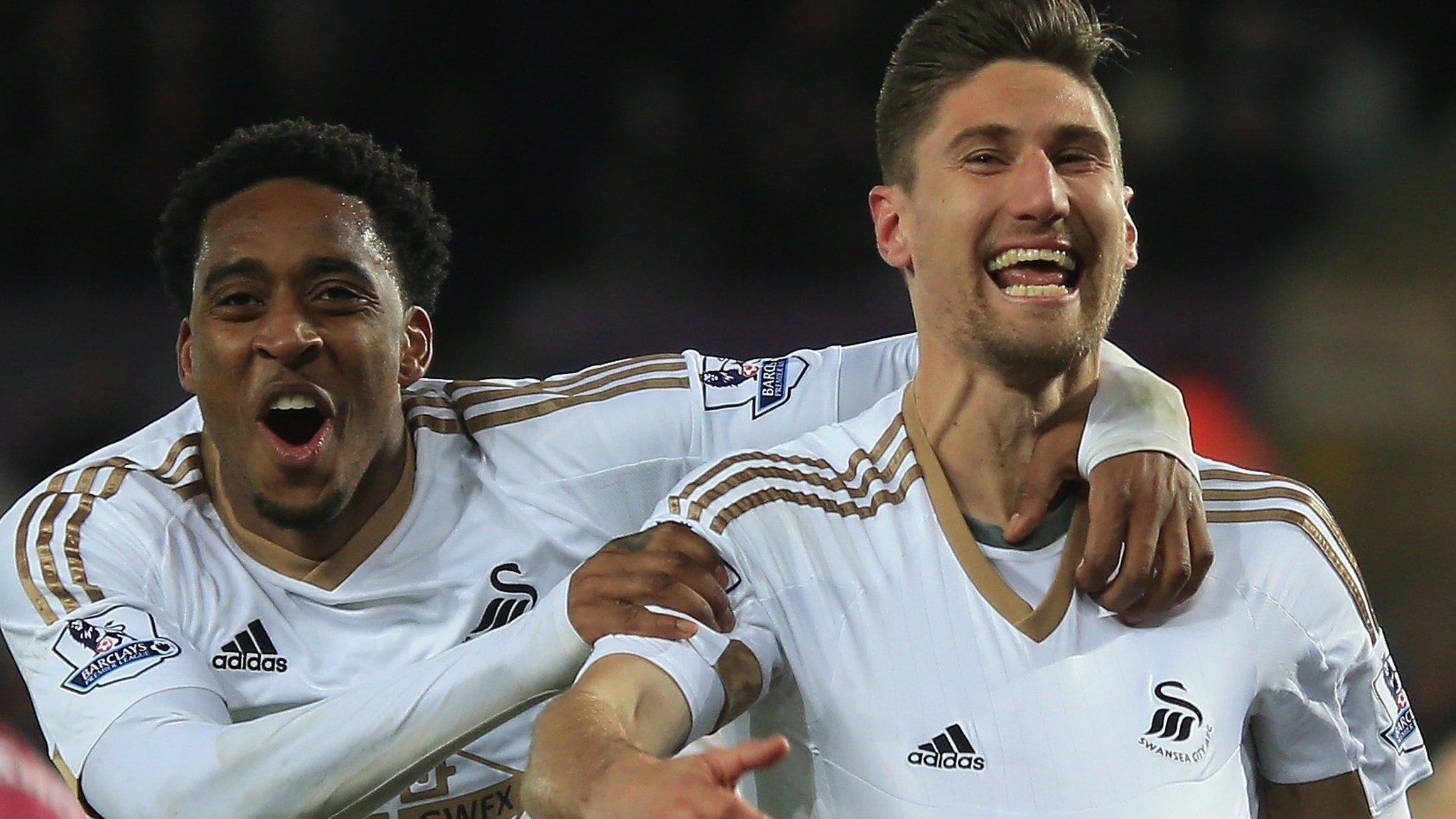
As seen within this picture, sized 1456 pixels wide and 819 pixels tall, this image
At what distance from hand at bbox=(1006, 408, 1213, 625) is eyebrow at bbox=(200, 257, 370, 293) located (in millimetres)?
1244

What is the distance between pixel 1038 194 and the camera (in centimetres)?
221

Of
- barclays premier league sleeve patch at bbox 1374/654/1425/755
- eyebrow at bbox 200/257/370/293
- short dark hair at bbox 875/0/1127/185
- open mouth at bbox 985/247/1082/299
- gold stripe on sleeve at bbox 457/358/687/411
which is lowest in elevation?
barclays premier league sleeve patch at bbox 1374/654/1425/755

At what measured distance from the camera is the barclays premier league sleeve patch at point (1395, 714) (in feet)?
7.34

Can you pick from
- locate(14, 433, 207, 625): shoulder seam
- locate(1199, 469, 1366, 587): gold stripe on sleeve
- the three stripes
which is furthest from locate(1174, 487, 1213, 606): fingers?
locate(14, 433, 207, 625): shoulder seam

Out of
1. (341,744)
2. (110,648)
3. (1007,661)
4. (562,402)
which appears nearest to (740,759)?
(1007,661)

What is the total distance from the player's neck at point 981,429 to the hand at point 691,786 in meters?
0.69

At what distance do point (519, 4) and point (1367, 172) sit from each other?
292 cm

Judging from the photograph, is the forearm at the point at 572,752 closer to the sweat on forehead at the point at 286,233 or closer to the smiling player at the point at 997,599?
the smiling player at the point at 997,599

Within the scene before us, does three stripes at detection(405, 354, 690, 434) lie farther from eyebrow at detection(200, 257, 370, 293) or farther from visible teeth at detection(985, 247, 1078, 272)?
visible teeth at detection(985, 247, 1078, 272)

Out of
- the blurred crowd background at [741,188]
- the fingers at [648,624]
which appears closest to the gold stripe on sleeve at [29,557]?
the fingers at [648,624]

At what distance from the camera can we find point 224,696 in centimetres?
279

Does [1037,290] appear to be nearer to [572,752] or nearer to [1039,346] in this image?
[1039,346]

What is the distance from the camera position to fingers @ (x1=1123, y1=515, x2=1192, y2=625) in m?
2.14

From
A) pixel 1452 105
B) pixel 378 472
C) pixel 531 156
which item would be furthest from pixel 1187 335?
pixel 378 472
